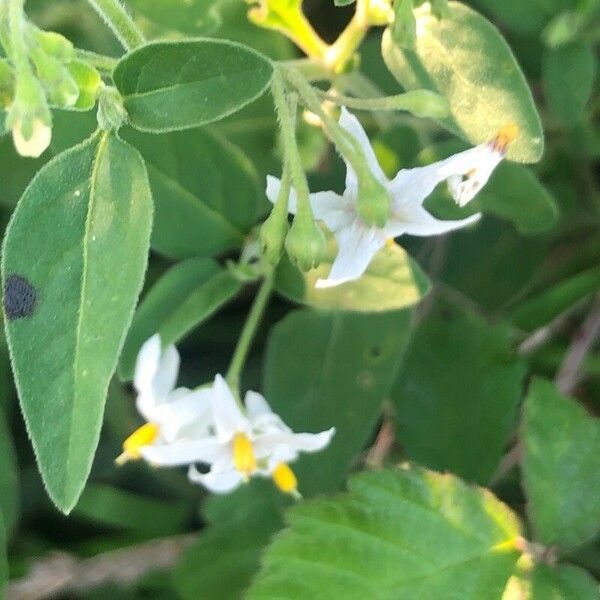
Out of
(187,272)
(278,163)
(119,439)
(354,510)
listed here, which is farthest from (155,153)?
(119,439)

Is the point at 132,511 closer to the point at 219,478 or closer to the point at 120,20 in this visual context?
the point at 219,478

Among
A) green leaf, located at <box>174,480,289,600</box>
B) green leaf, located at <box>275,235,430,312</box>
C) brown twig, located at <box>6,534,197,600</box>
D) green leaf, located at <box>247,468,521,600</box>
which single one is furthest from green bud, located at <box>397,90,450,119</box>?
brown twig, located at <box>6,534,197,600</box>

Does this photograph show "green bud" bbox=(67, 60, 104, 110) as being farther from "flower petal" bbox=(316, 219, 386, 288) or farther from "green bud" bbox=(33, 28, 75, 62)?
"flower petal" bbox=(316, 219, 386, 288)

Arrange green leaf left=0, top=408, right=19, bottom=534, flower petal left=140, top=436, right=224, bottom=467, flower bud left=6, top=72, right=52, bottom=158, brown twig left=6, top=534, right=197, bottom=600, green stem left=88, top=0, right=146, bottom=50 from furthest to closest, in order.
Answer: brown twig left=6, top=534, right=197, bottom=600
green leaf left=0, top=408, right=19, bottom=534
flower petal left=140, top=436, right=224, bottom=467
green stem left=88, top=0, right=146, bottom=50
flower bud left=6, top=72, right=52, bottom=158

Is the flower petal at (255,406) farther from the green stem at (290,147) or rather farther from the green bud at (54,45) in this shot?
the green bud at (54,45)

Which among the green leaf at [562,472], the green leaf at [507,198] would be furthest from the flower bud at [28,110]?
the green leaf at [562,472]
